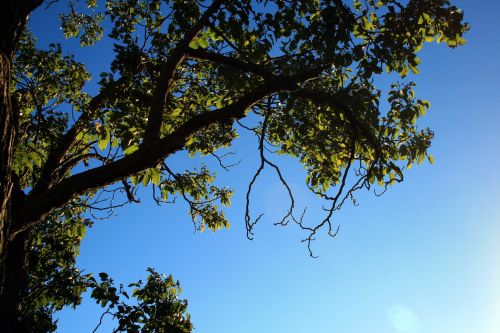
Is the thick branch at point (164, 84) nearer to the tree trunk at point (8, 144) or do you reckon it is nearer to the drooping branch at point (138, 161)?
the drooping branch at point (138, 161)

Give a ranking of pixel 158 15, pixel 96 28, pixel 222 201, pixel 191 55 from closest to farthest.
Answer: pixel 191 55 → pixel 158 15 → pixel 96 28 → pixel 222 201

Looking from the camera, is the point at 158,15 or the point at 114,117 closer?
the point at 114,117

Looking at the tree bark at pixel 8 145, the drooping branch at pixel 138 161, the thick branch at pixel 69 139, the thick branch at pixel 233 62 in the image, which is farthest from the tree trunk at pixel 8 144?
the thick branch at pixel 233 62

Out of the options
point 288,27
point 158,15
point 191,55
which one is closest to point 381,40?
point 288,27

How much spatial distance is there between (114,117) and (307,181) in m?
4.46

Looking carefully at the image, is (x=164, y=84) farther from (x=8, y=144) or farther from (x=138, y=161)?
(x=8, y=144)

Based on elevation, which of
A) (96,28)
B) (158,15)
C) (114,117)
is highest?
(96,28)

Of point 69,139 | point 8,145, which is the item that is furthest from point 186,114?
point 8,145

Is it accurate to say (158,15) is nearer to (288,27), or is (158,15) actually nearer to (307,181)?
(288,27)

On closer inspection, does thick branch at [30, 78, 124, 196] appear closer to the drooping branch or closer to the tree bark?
the tree bark

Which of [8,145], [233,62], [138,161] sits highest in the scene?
[233,62]

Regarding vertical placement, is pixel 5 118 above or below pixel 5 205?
above

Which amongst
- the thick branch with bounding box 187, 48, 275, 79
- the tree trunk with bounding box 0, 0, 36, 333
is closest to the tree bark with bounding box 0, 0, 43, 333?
the tree trunk with bounding box 0, 0, 36, 333

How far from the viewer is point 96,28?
11.1 m
